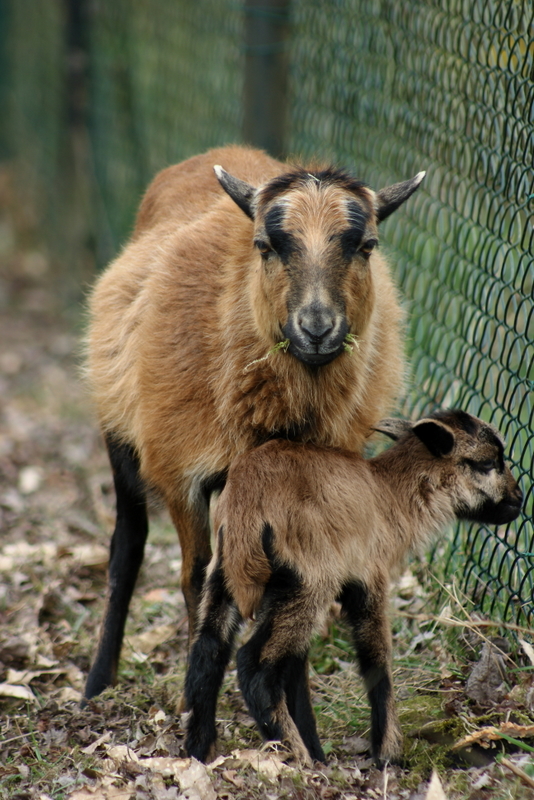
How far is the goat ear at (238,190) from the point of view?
381 cm

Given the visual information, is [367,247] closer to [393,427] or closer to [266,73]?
[393,427]

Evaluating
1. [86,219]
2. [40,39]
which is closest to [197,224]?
[86,219]

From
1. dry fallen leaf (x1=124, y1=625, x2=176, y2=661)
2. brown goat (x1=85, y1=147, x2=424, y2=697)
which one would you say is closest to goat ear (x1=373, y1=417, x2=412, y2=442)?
brown goat (x1=85, y1=147, x2=424, y2=697)

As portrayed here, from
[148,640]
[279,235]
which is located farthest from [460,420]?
[148,640]

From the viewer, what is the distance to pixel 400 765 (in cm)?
338

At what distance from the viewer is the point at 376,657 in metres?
3.43

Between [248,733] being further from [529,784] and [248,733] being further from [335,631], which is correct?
[529,784]

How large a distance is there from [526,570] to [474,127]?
2.17 m

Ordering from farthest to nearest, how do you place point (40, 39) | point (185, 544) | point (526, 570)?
point (40, 39), point (185, 544), point (526, 570)

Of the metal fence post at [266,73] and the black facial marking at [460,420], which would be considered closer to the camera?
the black facial marking at [460,420]

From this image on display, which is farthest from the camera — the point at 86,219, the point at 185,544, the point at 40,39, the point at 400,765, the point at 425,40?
the point at 40,39

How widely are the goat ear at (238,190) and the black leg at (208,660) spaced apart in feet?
4.59

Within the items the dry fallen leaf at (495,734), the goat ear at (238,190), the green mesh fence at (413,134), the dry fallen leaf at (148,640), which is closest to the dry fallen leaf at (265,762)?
the dry fallen leaf at (495,734)

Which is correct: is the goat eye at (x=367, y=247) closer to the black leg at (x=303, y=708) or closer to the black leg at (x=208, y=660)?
the black leg at (x=208, y=660)
